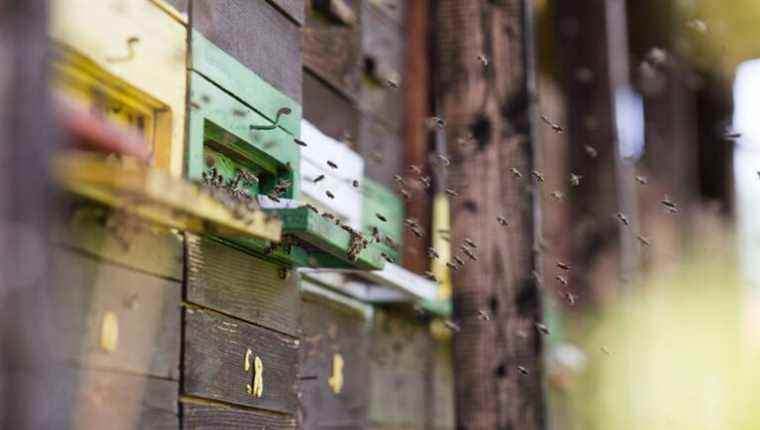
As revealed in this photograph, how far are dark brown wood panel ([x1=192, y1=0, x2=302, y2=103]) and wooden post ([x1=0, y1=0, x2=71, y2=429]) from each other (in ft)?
6.80

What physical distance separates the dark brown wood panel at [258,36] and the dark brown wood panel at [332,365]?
0.99m

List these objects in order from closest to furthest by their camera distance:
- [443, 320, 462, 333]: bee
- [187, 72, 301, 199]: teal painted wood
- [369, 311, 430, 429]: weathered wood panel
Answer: [187, 72, 301, 199]: teal painted wood → [443, 320, 462, 333]: bee → [369, 311, 430, 429]: weathered wood panel

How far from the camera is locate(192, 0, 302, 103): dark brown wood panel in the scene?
17.2 ft

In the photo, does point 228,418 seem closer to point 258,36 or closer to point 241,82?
point 241,82

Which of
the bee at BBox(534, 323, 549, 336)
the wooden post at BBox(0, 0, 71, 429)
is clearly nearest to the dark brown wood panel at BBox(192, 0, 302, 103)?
the bee at BBox(534, 323, 549, 336)

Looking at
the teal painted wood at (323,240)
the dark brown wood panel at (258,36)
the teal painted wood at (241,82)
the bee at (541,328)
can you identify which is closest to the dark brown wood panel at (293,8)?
the dark brown wood panel at (258,36)

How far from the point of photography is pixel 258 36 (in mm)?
5582

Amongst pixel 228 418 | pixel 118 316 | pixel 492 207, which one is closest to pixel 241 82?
pixel 228 418

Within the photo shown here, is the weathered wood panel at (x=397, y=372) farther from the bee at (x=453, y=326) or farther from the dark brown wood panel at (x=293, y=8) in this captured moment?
the dark brown wood panel at (x=293, y=8)

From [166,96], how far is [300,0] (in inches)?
51.2

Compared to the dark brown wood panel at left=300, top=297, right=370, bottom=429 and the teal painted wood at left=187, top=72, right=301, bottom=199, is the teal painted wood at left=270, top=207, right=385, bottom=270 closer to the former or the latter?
the teal painted wood at left=187, top=72, right=301, bottom=199

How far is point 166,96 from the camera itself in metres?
4.86

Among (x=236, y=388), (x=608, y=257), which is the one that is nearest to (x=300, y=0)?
(x=236, y=388)

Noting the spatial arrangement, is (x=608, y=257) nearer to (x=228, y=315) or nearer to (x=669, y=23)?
(x=669, y=23)
